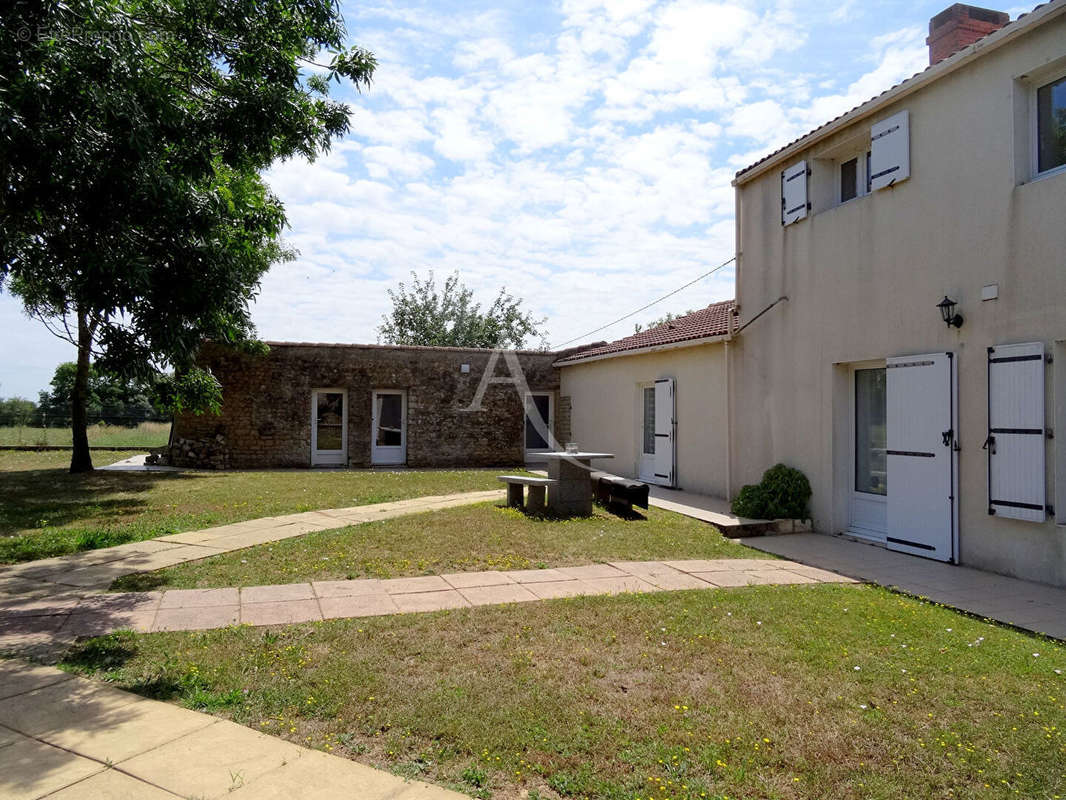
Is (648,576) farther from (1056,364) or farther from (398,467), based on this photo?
(398,467)

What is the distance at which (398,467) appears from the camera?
56.7 ft

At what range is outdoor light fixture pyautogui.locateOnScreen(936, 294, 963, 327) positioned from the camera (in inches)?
275

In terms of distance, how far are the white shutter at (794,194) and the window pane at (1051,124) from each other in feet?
9.64

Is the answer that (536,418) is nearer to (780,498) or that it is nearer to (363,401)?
(363,401)

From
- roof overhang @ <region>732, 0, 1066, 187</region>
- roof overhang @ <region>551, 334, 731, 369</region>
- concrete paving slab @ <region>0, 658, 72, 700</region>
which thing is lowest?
concrete paving slab @ <region>0, 658, 72, 700</region>

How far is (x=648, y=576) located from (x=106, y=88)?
595 centimetres

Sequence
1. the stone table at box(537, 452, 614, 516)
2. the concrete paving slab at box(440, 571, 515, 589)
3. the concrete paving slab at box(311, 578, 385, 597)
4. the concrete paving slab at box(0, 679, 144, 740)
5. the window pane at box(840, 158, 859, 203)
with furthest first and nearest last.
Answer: the stone table at box(537, 452, 614, 516)
the window pane at box(840, 158, 859, 203)
the concrete paving slab at box(440, 571, 515, 589)
the concrete paving slab at box(311, 578, 385, 597)
the concrete paving slab at box(0, 679, 144, 740)

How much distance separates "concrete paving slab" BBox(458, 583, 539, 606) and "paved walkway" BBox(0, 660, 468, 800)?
2426 millimetres

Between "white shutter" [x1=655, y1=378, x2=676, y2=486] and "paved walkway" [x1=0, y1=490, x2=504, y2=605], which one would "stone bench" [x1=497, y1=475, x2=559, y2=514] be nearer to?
"paved walkway" [x1=0, y1=490, x2=504, y2=605]

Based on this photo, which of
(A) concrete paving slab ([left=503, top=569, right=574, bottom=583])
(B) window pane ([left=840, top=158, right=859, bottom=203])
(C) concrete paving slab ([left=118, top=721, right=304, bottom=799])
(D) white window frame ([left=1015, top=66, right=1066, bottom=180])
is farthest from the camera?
(B) window pane ([left=840, top=158, right=859, bottom=203])

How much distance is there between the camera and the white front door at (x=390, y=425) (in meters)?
17.5

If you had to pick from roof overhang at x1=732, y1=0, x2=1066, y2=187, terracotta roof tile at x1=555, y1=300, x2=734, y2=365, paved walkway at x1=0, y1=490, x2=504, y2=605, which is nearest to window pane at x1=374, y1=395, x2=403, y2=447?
terracotta roof tile at x1=555, y1=300, x2=734, y2=365

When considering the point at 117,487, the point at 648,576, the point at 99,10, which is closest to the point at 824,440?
the point at 648,576

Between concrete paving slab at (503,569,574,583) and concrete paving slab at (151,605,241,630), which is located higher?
concrete paving slab at (151,605,241,630)
